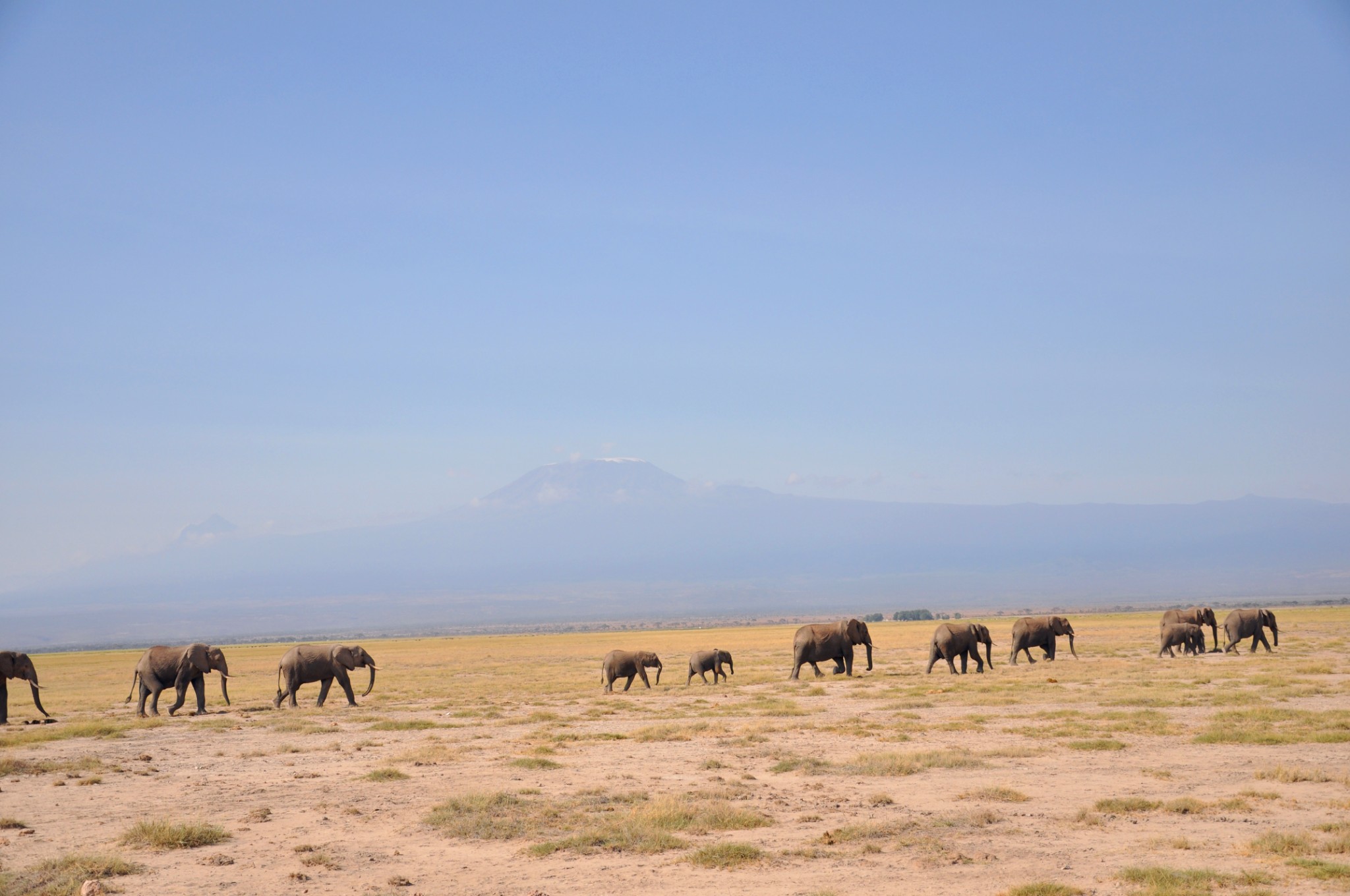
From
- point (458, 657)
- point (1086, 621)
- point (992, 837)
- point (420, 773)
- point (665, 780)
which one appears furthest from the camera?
point (1086, 621)

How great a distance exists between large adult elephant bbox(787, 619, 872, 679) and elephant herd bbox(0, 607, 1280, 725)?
3cm

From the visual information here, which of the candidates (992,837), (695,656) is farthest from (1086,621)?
(992,837)

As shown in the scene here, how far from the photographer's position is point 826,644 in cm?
4025

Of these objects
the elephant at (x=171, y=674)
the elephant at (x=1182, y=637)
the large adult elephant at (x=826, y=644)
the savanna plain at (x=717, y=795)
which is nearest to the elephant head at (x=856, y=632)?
the large adult elephant at (x=826, y=644)

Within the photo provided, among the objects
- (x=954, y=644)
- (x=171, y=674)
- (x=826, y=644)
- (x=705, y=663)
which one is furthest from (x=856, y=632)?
(x=171, y=674)

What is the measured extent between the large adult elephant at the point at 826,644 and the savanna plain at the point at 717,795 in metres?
5.63

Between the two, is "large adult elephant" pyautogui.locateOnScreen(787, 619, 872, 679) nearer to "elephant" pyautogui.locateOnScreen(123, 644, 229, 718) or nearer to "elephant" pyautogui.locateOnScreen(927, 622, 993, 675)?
"elephant" pyautogui.locateOnScreen(927, 622, 993, 675)

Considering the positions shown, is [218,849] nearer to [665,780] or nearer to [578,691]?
[665,780]

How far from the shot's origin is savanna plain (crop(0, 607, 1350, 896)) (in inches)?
496

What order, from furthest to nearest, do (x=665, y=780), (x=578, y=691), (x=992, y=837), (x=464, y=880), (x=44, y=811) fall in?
(x=578, y=691)
(x=665, y=780)
(x=44, y=811)
(x=992, y=837)
(x=464, y=880)

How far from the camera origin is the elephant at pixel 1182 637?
44906mm

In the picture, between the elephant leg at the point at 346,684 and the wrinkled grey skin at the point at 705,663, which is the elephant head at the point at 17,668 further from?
the wrinkled grey skin at the point at 705,663

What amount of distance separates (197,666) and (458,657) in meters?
51.4

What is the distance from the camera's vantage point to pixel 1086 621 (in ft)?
353
